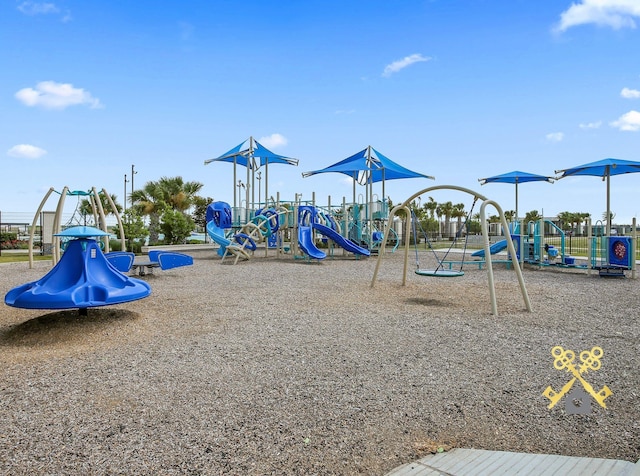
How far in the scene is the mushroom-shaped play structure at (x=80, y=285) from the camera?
5.46 metres

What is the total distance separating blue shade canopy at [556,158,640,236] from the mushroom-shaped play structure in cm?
1330

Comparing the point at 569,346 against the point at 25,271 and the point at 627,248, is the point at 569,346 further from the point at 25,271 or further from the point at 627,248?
the point at 25,271

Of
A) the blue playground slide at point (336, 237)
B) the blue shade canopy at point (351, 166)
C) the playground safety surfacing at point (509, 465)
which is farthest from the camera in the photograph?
the blue shade canopy at point (351, 166)

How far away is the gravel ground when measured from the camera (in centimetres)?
287

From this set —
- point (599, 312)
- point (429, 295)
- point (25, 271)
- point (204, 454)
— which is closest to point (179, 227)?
point (25, 271)

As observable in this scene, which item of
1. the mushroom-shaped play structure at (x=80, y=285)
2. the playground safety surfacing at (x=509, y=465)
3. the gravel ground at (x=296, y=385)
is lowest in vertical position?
the playground safety surfacing at (x=509, y=465)

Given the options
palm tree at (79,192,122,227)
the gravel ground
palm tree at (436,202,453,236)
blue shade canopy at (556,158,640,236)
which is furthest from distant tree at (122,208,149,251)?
palm tree at (436,202,453,236)

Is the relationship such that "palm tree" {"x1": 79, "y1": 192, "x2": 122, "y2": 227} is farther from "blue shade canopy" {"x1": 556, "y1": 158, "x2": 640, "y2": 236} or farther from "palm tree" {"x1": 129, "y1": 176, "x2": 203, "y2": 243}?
"blue shade canopy" {"x1": 556, "y1": 158, "x2": 640, "y2": 236}

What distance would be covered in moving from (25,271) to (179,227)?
17.9 m

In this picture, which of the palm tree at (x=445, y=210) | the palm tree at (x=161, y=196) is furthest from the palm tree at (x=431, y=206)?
the palm tree at (x=161, y=196)

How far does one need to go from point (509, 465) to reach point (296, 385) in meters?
1.77

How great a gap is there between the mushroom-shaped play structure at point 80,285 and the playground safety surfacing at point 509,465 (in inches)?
172

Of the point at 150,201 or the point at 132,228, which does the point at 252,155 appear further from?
the point at 150,201

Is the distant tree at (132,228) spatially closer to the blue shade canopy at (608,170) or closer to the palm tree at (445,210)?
the blue shade canopy at (608,170)
